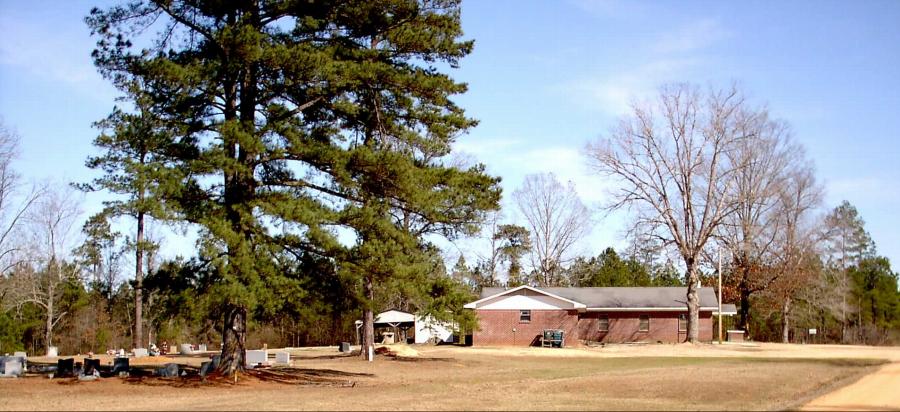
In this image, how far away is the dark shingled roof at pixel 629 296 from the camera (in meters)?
56.1

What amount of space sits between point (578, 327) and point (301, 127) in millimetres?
36779

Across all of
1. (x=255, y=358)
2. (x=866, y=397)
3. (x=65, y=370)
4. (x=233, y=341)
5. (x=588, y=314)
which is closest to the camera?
(x=866, y=397)

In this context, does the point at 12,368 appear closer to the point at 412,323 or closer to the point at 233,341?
the point at 233,341

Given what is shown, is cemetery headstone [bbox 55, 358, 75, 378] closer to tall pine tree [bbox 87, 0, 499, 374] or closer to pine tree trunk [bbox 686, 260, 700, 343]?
tall pine tree [bbox 87, 0, 499, 374]

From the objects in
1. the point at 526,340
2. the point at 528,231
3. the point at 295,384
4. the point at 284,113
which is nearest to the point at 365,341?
the point at 295,384

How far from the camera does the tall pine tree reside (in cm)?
2048

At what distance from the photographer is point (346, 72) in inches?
833

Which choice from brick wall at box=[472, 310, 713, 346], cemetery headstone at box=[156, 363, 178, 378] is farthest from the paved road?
brick wall at box=[472, 310, 713, 346]

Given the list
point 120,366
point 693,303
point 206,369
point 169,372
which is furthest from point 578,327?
point 120,366

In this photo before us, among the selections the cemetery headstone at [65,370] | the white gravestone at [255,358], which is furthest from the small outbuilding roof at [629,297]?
the cemetery headstone at [65,370]

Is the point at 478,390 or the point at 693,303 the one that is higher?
the point at 693,303

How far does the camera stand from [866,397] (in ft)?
59.8

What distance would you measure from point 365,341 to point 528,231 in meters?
32.8

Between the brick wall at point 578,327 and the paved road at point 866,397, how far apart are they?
29027 millimetres
